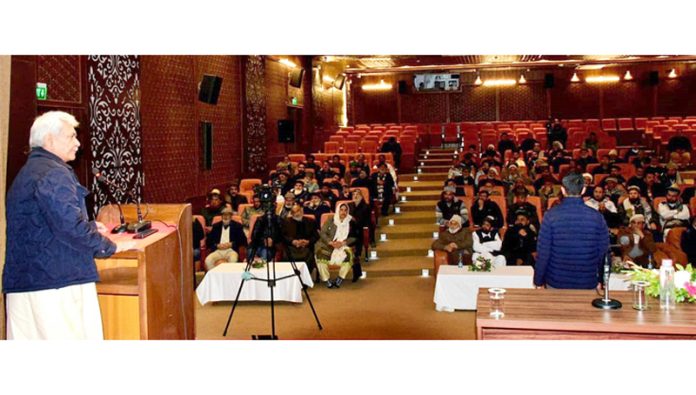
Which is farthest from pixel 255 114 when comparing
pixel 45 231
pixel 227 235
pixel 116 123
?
pixel 45 231

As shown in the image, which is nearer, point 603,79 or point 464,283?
point 464,283

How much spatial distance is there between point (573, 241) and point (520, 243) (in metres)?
3.76

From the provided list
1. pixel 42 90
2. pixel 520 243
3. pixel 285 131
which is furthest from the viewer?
pixel 285 131

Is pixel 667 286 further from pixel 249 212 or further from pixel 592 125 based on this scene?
pixel 592 125

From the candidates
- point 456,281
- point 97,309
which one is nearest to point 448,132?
point 456,281

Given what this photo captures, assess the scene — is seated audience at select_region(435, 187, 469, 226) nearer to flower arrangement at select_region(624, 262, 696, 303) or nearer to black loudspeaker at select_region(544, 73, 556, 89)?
flower arrangement at select_region(624, 262, 696, 303)

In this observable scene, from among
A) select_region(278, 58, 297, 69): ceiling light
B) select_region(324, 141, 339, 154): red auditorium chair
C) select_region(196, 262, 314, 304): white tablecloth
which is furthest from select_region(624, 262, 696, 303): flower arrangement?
select_region(278, 58, 297, 69): ceiling light

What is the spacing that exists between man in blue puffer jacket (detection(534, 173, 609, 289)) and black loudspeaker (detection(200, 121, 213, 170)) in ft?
24.9

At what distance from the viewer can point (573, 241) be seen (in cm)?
442

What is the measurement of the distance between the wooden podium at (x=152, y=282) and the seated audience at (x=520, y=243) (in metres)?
4.59

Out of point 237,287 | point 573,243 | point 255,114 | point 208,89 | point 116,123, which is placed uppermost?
point 208,89

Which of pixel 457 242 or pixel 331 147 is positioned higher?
pixel 331 147
